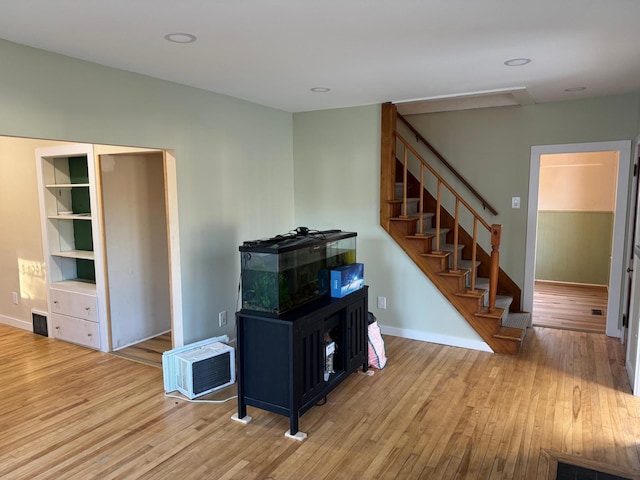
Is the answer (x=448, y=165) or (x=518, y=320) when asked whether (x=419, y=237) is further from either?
(x=518, y=320)

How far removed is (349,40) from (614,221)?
337 cm

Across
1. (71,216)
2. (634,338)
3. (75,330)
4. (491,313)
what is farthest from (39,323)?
(634,338)

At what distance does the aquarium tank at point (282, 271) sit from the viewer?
2.67m

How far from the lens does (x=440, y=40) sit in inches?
100

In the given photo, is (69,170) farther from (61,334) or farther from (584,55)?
(584,55)

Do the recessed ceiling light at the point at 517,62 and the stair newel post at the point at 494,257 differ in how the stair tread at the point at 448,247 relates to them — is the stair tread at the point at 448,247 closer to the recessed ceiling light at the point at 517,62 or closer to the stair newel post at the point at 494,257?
the stair newel post at the point at 494,257

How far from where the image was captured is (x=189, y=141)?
3.71m

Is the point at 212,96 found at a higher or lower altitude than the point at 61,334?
higher

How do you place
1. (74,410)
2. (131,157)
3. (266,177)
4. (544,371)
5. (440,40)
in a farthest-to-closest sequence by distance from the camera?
(266,177)
(131,157)
(544,371)
(74,410)
(440,40)

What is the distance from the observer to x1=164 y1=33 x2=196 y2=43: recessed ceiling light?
7.96ft

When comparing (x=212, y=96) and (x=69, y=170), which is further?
(x=69, y=170)

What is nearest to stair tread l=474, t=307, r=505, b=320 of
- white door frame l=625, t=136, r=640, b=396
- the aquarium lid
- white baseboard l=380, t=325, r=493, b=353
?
white baseboard l=380, t=325, r=493, b=353

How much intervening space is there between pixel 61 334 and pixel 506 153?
16.4 feet

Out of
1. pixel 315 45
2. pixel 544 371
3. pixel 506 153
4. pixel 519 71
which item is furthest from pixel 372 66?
pixel 544 371
